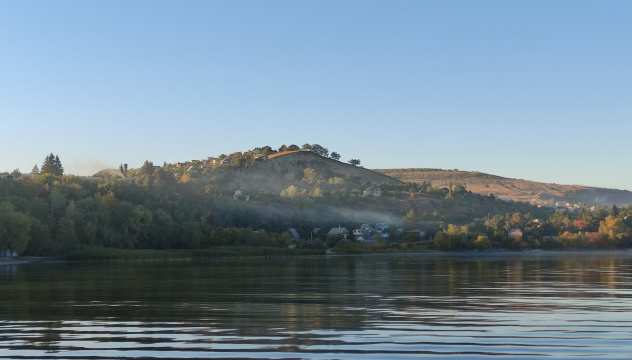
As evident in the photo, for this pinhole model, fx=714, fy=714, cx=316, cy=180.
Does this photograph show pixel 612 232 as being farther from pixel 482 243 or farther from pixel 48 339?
pixel 48 339

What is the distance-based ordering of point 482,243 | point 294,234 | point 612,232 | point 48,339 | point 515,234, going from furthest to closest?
point 515,234 → point 612,232 → point 294,234 → point 482,243 → point 48,339

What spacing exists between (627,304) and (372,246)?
127 m

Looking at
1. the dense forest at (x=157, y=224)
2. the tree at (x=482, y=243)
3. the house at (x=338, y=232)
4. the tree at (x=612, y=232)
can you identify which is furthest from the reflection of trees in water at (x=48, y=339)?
the tree at (x=612, y=232)

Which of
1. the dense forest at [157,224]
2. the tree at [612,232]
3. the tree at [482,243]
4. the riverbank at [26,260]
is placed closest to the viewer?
the riverbank at [26,260]

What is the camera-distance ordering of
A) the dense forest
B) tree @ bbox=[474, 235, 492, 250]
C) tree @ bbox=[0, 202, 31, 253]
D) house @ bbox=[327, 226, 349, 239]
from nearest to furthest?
tree @ bbox=[0, 202, 31, 253], the dense forest, tree @ bbox=[474, 235, 492, 250], house @ bbox=[327, 226, 349, 239]

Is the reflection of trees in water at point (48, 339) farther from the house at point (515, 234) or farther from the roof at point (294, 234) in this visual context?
the house at point (515, 234)

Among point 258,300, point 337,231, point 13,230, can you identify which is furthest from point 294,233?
point 258,300

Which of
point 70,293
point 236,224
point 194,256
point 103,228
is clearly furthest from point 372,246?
point 70,293

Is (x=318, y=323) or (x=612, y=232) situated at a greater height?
(x=318, y=323)

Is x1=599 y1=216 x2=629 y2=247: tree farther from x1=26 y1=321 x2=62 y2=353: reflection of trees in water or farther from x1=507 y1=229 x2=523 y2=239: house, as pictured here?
x1=26 y1=321 x2=62 y2=353: reflection of trees in water

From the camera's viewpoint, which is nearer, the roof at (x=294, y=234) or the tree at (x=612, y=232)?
the roof at (x=294, y=234)

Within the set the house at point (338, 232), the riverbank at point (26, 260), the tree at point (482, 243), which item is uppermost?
the house at point (338, 232)

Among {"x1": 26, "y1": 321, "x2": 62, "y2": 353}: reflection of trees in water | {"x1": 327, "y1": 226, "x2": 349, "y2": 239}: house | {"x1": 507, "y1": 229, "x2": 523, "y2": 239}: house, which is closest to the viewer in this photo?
{"x1": 26, "y1": 321, "x2": 62, "y2": 353}: reflection of trees in water

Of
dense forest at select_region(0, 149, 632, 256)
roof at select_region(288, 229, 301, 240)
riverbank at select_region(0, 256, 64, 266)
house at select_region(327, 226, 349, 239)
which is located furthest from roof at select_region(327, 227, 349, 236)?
riverbank at select_region(0, 256, 64, 266)
